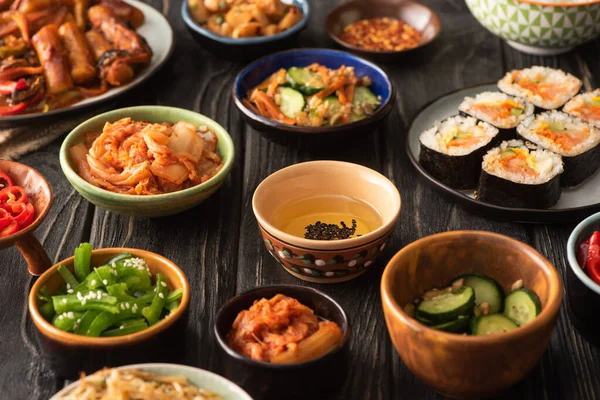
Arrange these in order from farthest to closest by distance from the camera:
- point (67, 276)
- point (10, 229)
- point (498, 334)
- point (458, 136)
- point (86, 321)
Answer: point (458, 136)
point (10, 229)
point (67, 276)
point (86, 321)
point (498, 334)

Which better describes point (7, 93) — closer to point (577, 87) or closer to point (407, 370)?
point (407, 370)

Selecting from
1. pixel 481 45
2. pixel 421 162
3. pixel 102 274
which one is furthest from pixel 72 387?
pixel 481 45

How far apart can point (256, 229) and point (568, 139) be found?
1.19m

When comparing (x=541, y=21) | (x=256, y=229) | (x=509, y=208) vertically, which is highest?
(x=541, y=21)

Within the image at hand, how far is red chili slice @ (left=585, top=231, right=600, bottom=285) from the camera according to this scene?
6.58 feet

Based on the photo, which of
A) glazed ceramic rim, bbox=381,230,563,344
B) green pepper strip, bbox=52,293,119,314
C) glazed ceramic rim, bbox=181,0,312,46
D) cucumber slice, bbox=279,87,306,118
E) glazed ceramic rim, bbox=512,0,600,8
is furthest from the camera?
glazed ceramic rim, bbox=181,0,312,46

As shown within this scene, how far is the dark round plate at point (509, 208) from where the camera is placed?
2514 millimetres

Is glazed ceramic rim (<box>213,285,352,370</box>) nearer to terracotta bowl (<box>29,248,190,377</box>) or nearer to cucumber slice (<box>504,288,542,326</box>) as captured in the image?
terracotta bowl (<box>29,248,190,377</box>)

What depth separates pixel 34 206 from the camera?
2.36 m

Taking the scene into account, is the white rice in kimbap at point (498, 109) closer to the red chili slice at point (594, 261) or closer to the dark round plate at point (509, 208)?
the dark round plate at point (509, 208)

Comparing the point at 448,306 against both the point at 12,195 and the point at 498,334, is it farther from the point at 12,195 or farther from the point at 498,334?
the point at 12,195

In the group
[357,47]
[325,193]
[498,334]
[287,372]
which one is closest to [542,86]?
[357,47]

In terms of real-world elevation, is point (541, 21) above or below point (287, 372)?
above

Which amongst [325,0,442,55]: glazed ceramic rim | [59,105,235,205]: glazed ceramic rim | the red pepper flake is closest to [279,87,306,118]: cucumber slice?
[59,105,235,205]: glazed ceramic rim
